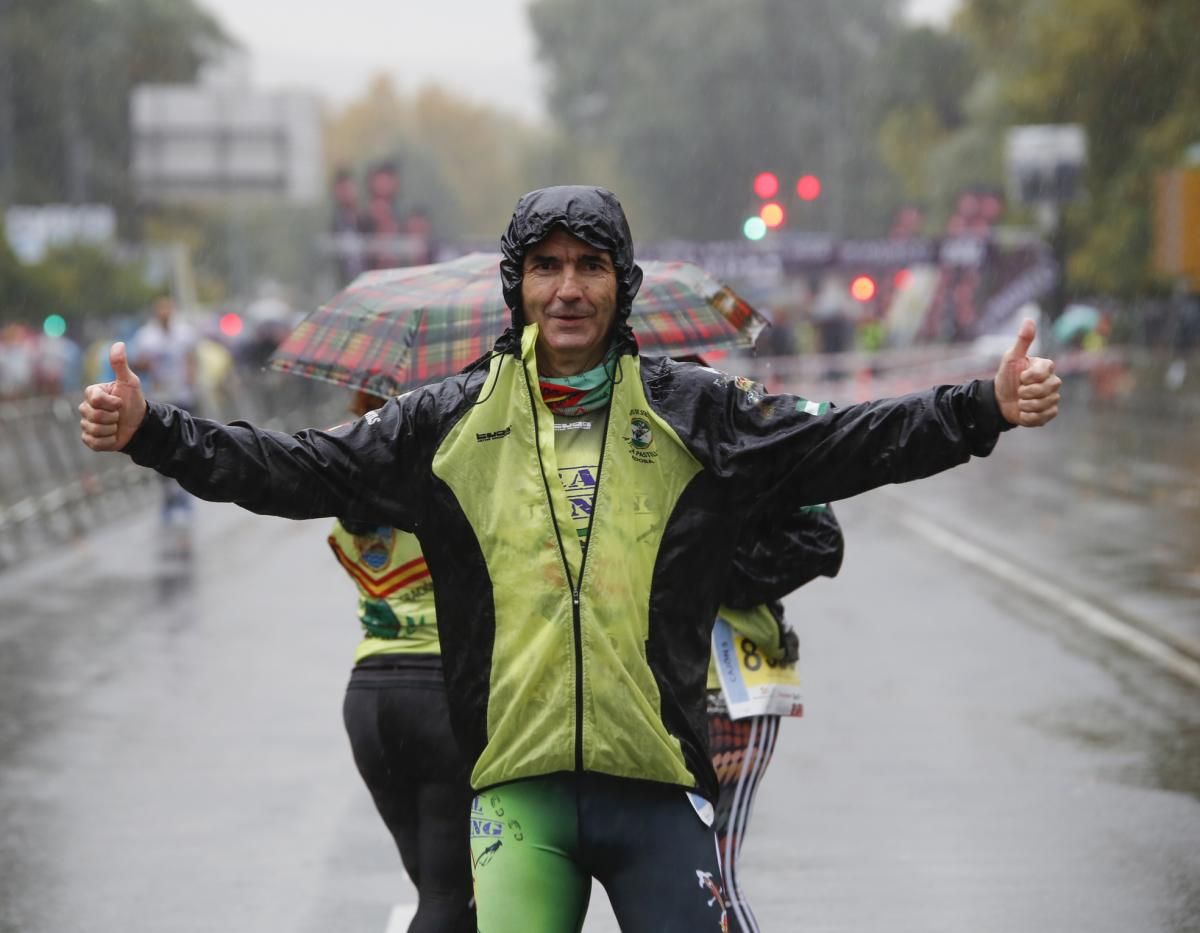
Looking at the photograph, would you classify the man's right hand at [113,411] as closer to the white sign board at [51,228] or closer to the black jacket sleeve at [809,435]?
the black jacket sleeve at [809,435]

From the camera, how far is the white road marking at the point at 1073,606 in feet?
35.8

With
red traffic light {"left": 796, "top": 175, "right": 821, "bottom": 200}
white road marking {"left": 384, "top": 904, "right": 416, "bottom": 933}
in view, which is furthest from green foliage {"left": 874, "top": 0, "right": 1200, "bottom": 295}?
white road marking {"left": 384, "top": 904, "right": 416, "bottom": 933}

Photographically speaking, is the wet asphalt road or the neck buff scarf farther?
the wet asphalt road

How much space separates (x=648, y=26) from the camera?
8906cm

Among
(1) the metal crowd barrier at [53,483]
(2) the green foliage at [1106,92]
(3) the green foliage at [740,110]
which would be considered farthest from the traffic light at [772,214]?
(3) the green foliage at [740,110]

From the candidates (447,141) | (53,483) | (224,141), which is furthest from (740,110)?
(447,141)

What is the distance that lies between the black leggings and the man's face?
1.05 m

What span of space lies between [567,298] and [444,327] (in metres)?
1.49

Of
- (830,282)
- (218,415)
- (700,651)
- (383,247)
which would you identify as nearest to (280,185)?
(383,247)

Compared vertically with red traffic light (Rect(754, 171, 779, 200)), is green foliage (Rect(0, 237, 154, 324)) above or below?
below

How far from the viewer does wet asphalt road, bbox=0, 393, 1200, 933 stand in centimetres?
672

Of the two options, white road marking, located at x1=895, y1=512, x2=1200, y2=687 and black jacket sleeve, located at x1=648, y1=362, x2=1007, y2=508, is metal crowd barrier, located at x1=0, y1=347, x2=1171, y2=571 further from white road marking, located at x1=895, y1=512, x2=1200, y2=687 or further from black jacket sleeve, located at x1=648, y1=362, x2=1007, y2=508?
white road marking, located at x1=895, y1=512, x2=1200, y2=687

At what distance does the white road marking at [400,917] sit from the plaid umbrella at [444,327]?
1.82 metres

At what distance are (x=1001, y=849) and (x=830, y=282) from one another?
38846 millimetres
